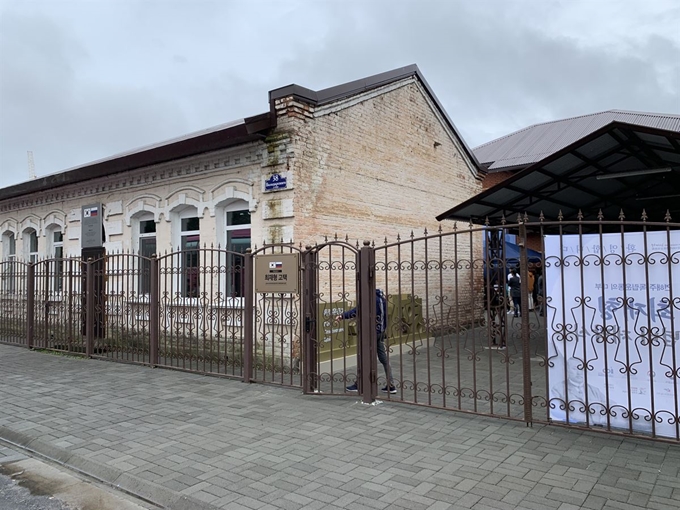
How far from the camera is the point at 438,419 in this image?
21.2 feet

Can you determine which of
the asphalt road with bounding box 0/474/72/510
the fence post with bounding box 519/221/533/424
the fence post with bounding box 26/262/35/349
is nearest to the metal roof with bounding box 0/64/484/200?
the fence post with bounding box 26/262/35/349

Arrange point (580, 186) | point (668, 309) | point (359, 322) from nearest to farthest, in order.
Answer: point (668, 309) → point (359, 322) → point (580, 186)

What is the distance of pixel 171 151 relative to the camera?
1077 cm

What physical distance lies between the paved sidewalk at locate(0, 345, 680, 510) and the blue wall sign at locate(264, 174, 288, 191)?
372 centimetres

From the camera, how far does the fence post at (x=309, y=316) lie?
24.9 feet

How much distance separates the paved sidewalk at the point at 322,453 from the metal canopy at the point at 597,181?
483cm

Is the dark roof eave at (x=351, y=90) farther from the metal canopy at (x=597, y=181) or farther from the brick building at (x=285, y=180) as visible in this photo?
the metal canopy at (x=597, y=181)

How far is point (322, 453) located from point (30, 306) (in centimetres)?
1093

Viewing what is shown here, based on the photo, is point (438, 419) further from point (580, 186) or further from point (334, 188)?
point (580, 186)

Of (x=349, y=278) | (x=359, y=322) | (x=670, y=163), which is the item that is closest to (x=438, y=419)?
(x=359, y=322)

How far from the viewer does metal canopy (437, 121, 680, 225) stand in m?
9.18

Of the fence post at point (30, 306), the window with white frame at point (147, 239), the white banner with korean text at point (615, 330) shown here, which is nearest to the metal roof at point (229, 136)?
the window with white frame at point (147, 239)

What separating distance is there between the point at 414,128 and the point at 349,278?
501 cm

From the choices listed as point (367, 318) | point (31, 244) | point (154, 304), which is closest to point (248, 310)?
point (367, 318)
